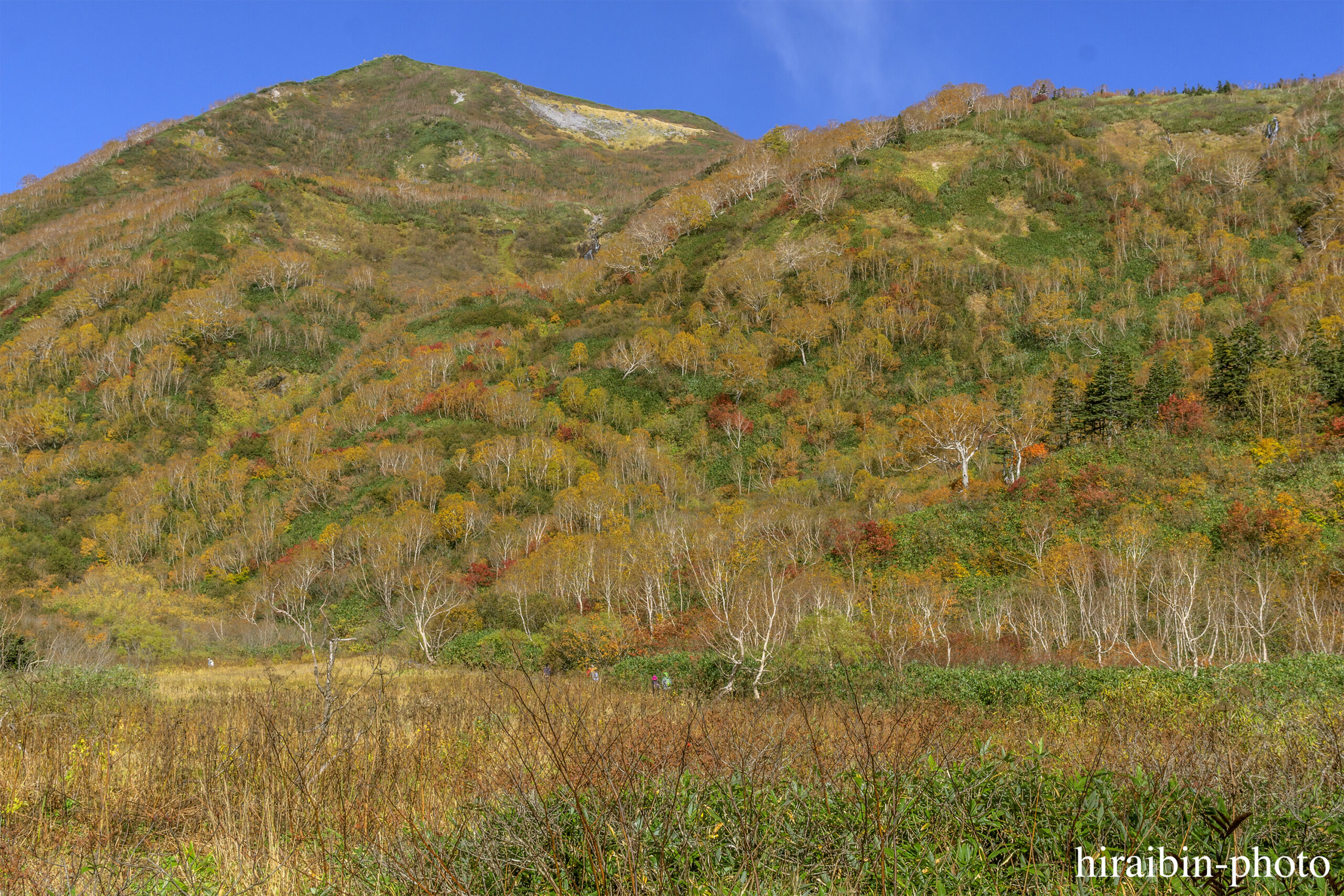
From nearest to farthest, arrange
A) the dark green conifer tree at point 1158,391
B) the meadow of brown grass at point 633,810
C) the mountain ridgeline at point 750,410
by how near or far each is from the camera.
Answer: the meadow of brown grass at point 633,810 → the mountain ridgeline at point 750,410 → the dark green conifer tree at point 1158,391

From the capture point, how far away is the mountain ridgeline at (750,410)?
23.9m

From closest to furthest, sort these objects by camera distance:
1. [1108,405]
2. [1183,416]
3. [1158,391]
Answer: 1. [1183,416]
2. [1158,391]
3. [1108,405]

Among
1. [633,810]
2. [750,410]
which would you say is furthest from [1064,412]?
[633,810]

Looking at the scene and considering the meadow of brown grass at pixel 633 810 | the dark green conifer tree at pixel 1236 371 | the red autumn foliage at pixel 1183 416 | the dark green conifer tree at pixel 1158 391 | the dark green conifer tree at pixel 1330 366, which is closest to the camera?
the meadow of brown grass at pixel 633 810

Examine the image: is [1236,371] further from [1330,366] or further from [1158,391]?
[1158,391]

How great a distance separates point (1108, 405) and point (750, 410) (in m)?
24.2

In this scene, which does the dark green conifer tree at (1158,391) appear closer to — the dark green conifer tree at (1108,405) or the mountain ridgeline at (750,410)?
the mountain ridgeline at (750,410)

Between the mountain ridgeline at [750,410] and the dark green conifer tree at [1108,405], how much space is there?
7.6 inches

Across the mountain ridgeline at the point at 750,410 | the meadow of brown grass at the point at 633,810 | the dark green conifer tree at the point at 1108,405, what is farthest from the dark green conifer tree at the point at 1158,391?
the meadow of brown grass at the point at 633,810

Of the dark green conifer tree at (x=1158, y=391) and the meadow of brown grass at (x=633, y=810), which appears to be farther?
the dark green conifer tree at (x=1158, y=391)

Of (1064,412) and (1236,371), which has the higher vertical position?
(1236,371)

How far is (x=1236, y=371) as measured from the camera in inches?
1217

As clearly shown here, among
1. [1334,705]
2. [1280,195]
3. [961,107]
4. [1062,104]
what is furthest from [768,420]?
[1062,104]

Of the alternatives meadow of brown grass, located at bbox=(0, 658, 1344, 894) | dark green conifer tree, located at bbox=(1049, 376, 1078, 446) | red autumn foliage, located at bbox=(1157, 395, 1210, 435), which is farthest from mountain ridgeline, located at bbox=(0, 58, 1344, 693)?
meadow of brown grass, located at bbox=(0, 658, 1344, 894)
